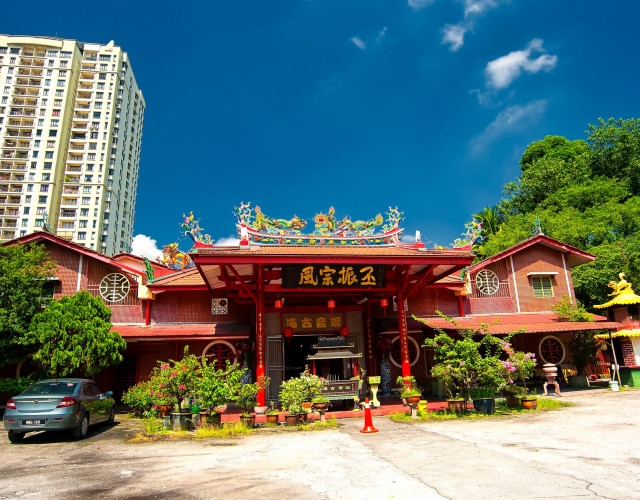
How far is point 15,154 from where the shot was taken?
5956 cm

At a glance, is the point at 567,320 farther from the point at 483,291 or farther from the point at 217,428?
the point at 217,428

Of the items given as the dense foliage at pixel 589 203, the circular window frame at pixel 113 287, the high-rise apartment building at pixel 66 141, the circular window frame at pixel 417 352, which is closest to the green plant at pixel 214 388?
the circular window frame at pixel 113 287

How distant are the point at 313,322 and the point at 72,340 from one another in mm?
7668

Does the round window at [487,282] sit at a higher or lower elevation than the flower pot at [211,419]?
higher

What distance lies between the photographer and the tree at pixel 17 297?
13.1 m

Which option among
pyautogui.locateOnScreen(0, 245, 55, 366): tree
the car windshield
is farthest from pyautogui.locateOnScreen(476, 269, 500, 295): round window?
pyautogui.locateOnScreen(0, 245, 55, 366): tree

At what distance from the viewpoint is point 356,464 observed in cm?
646

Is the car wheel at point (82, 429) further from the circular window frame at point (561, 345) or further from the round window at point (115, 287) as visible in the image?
the circular window frame at point (561, 345)

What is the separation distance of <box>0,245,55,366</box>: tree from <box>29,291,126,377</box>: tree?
52cm

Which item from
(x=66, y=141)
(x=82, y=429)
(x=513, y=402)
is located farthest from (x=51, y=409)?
(x=66, y=141)

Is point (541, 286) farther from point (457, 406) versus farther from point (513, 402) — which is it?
point (457, 406)

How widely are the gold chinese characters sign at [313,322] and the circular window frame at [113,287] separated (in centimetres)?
620

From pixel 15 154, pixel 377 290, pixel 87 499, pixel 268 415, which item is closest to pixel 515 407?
pixel 377 290

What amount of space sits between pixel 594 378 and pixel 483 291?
5.79m
